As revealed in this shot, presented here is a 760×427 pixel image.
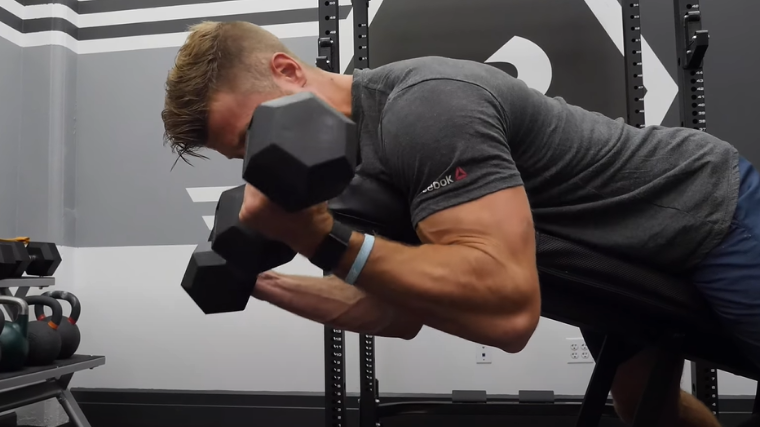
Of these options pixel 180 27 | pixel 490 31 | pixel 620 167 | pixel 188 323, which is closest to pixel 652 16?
pixel 490 31

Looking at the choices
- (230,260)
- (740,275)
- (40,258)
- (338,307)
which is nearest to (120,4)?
(40,258)

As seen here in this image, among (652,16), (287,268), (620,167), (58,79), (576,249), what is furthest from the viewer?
(58,79)

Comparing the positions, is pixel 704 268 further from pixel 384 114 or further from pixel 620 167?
pixel 384 114

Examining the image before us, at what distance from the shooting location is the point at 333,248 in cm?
75

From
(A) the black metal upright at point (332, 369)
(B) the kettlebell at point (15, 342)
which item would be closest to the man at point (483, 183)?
(A) the black metal upright at point (332, 369)

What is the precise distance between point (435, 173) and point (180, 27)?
224cm

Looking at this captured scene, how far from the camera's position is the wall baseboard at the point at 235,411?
7.13 ft

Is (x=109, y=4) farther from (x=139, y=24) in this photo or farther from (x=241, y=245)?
(x=241, y=245)

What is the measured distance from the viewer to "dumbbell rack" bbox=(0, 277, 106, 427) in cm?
176

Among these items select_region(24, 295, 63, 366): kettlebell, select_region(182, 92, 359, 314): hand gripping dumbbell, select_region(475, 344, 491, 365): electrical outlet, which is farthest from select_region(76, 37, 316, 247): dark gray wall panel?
Result: select_region(182, 92, 359, 314): hand gripping dumbbell

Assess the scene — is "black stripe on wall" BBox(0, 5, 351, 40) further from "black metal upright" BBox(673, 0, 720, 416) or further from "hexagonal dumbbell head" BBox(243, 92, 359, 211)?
"hexagonal dumbbell head" BBox(243, 92, 359, 211)

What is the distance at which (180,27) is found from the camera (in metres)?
2.60

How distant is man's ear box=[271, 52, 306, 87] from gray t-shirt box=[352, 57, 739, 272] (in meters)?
0.16

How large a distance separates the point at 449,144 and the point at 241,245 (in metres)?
0.35
